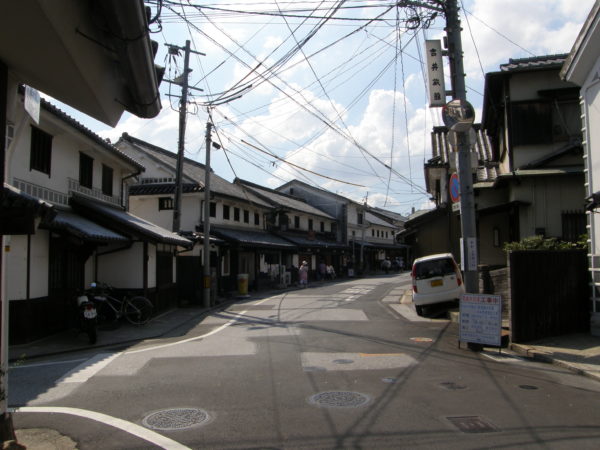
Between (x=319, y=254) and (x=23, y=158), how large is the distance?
31698 millimetres

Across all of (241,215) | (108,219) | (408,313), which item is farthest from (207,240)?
(241,215)

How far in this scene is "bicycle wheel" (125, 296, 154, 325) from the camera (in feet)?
44.2

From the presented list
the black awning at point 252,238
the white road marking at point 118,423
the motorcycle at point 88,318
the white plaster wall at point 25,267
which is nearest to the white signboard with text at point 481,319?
the white road marking at point 118,423

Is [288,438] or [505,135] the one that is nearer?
[288,438]

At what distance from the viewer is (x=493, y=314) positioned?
8820 millimetres

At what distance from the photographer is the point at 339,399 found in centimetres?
599

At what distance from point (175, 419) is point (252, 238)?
22546 mm

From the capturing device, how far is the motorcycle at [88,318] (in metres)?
10.7

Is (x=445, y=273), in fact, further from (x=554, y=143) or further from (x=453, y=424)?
(x=453, y=424)

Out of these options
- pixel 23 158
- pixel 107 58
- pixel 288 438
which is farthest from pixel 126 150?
pixel 288 438

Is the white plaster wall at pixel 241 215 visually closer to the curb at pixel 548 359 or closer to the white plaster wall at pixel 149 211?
the white plaster wall at pixel 149 211

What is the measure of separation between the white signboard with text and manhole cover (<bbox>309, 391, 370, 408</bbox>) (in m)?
3.81

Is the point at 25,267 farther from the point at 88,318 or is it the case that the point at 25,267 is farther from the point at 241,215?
the point at 241,215

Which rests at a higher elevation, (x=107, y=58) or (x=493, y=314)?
(x=107, y=58)
